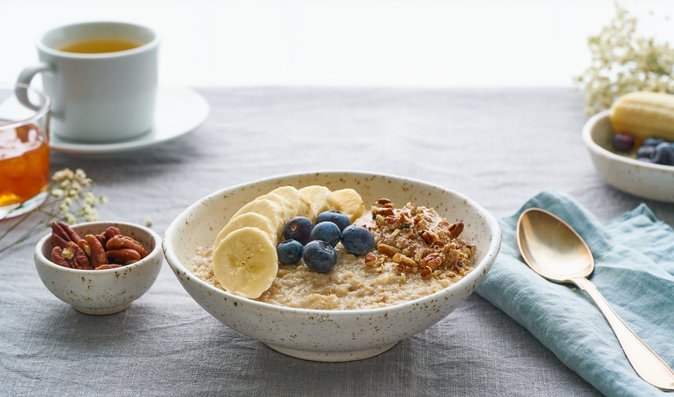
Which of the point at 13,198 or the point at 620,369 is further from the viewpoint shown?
the point at 13,198

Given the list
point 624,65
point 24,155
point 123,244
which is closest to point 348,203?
point 123,244

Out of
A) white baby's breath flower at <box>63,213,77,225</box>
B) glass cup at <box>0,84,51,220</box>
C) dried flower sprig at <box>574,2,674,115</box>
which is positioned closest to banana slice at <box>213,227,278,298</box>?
white baby's breath flower at <box>63,213,77,225</box>

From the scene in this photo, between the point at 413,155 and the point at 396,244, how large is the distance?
0.76 m

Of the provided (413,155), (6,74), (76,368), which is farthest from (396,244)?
(6,74)

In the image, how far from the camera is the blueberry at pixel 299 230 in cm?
138

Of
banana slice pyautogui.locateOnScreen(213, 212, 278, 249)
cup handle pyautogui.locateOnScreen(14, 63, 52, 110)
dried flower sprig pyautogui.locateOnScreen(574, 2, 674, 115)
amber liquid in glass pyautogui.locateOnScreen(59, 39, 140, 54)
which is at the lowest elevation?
cup handle pyautogui.locateOnScreen(14, 63, 52, 110)

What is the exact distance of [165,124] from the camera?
2164 mm

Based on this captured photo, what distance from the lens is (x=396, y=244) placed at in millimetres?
1395

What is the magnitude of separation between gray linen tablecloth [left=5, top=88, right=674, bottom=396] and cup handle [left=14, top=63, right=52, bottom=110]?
8.3 inches

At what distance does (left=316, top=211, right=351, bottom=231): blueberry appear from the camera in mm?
1415

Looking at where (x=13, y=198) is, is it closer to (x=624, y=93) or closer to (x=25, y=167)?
(x=25, y=167)

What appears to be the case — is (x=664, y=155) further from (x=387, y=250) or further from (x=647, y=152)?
(x=387, y=250)

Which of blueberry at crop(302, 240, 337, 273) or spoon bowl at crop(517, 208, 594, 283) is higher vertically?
blueberry at crop(302, 240, 337, 273)

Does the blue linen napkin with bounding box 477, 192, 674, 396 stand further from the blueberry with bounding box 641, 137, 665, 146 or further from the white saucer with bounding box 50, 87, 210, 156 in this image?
the white saucer with bounding box 50, 87, 210, 156
